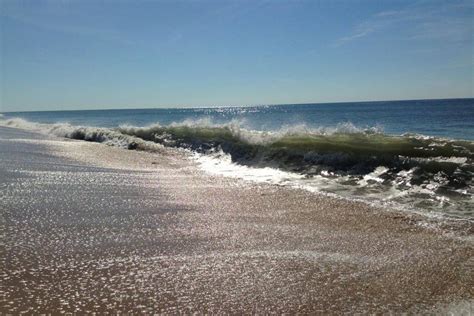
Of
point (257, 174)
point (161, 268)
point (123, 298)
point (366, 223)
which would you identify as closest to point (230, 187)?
point (257, 174)

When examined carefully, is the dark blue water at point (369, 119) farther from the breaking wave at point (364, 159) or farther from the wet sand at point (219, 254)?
the wet sand at point (219, 254)

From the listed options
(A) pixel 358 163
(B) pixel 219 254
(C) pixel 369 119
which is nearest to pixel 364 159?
(A) pixel 358 163

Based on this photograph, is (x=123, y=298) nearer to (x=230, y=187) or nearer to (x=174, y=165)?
(x=230, y=187)

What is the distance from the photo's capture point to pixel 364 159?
1255cm

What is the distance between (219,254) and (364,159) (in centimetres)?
811

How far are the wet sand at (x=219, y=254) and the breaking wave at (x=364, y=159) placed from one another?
1.91 meters

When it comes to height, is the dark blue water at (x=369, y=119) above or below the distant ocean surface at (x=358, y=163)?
above

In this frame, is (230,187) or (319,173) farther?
(319,173)

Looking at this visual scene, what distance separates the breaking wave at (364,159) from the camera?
9.59 metres

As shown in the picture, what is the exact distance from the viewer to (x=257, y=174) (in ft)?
41.7

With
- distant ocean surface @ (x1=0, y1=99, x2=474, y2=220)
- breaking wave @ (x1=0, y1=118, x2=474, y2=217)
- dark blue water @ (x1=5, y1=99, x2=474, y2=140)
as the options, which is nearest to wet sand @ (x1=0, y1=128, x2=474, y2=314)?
distant ocean surface @ (x1=0, y1=99, x2=474, y2=220)

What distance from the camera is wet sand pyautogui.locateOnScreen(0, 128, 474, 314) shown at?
430 cm

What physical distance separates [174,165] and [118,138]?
9.85 meters

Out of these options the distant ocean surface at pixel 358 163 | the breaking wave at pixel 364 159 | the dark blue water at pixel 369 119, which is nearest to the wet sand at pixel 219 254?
the distant ocean surface at pixel 358 163
